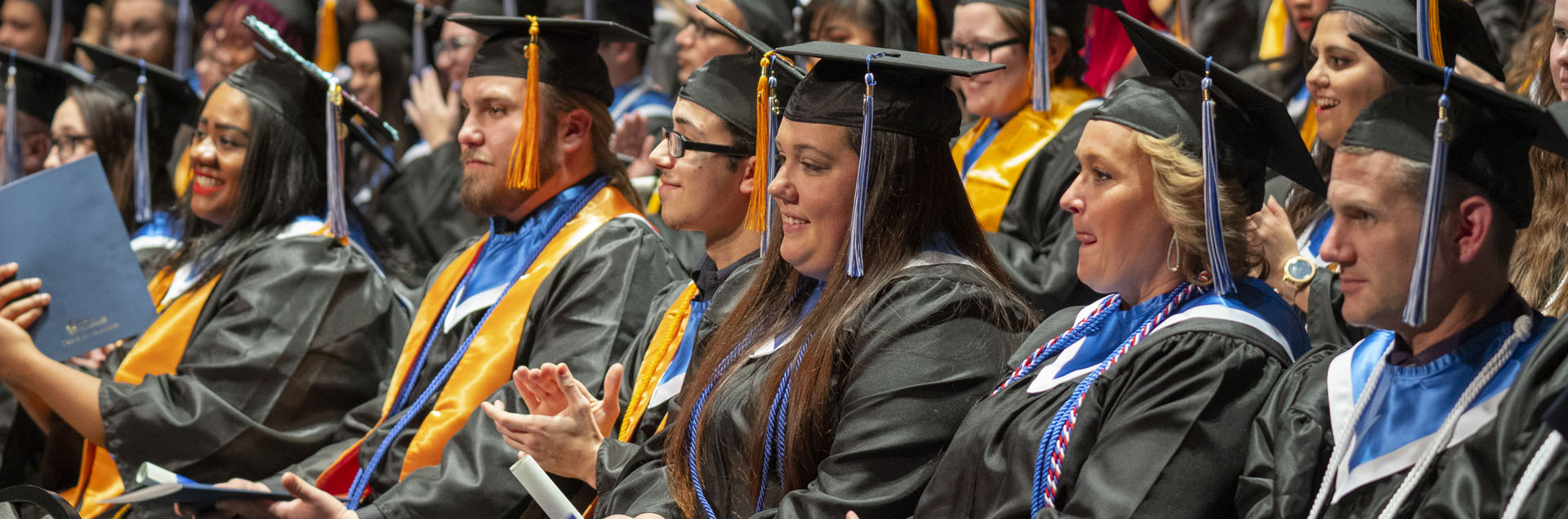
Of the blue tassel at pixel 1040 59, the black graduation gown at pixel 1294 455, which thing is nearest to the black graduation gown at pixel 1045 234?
the blue tassel at pixel 1040 59

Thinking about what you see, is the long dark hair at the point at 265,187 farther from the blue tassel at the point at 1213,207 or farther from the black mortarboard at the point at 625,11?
the blue tassel at the point at 1213,207

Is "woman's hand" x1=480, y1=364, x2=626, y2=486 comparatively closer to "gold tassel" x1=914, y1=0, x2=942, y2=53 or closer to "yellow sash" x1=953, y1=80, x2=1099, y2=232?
"yellow sash" x1=953, y1=80, x2=1099, y2=232

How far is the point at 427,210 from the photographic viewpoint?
5.96 m

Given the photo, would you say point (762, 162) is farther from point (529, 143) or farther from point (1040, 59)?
point (1040, 59)

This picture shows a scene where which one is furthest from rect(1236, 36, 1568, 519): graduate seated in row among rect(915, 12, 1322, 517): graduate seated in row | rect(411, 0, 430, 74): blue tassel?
rect(411, 0, 430, 74): blue tassel

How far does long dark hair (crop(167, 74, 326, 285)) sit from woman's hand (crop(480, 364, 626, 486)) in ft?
5.03

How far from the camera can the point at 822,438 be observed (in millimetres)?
2535

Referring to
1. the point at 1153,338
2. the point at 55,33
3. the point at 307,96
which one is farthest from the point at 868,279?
the point at 55,33

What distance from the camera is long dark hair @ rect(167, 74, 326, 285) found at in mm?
4301

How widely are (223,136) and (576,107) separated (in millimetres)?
1204

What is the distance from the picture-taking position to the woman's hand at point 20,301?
410 centimetres

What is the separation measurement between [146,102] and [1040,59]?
2993mm

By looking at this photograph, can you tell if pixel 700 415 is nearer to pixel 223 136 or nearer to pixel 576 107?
pixel 576 107

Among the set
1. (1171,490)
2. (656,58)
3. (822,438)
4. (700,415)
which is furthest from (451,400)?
(656,58)
